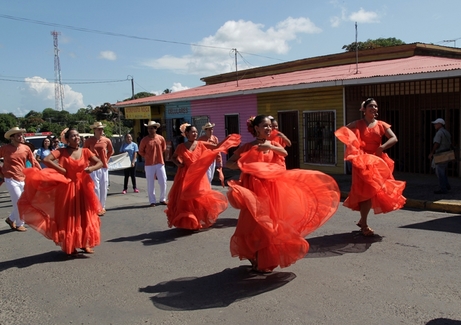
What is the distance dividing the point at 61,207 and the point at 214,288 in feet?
8.69

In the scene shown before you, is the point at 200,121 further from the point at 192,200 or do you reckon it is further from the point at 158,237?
the point at 158,237

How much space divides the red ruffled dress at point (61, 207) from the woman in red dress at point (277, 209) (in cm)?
240

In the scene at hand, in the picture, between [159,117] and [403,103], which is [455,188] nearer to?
[403,103]

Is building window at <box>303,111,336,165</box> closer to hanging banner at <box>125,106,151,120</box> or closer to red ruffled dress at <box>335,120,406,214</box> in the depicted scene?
red ruffled dress at <box>335,120,406,214</box>

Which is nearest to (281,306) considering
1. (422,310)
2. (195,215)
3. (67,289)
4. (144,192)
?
(422,310)

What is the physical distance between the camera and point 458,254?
556 cm

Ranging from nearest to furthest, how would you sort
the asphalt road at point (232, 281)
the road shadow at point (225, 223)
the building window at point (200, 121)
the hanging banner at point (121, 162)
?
the asphalt road at point (232, 281), the road shadow at point (225, 223), the hanging banner at point (121, 162), the building window at point (200, 121)

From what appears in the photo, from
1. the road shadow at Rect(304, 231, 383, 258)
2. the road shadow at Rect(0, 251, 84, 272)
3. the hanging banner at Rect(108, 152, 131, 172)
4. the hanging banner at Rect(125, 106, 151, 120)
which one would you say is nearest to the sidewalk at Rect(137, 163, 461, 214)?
the road shadow at Rect(304, 231, 383, 258)

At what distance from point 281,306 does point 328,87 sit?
11.6 meters

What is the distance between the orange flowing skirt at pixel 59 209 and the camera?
20.6 feet

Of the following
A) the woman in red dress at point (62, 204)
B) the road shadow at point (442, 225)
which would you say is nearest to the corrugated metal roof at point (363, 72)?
the road shadow at point (442, 225)

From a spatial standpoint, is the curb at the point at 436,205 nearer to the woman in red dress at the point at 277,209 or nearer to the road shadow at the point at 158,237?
the road shadow at the point at 158,237

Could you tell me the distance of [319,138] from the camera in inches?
621

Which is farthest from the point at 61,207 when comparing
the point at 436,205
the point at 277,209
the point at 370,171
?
the point at 436,205
